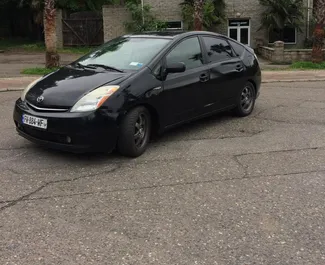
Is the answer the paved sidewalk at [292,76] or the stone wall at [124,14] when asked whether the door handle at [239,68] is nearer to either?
the paved sidewalk at [292,76]

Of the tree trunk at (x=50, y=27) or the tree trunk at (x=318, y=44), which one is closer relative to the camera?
the tree trunk at (x=50, y=27)

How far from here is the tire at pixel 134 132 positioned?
5418 mm

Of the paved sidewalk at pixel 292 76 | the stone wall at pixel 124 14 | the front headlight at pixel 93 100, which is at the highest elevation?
the stone wall at pixel 124 14

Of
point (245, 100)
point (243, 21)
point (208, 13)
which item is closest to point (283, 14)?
point (243, 21)

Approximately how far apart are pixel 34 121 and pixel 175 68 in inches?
77.4

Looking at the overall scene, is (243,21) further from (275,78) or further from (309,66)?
(275,78)

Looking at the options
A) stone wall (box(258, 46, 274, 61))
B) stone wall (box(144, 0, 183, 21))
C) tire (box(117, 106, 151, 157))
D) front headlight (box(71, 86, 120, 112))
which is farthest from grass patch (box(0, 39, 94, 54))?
front headlight (box(71, 86, 120, 112))

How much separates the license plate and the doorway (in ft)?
68.2

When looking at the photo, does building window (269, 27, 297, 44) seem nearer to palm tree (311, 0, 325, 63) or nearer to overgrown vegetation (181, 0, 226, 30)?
overgrown vegetation (181, 0, 226, 30)

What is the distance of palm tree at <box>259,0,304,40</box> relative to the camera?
2291 cm

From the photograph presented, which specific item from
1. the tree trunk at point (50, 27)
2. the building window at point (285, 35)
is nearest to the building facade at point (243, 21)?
the building window at point (285, 35)

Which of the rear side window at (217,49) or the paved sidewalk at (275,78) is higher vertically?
the rear side window at (217,49)

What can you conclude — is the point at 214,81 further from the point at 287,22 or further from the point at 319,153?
the point at 287,22

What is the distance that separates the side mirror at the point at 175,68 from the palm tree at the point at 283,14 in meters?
18.5
